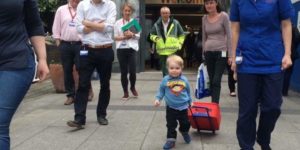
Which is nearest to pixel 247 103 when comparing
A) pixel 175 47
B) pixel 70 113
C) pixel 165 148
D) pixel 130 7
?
pixel 165 148

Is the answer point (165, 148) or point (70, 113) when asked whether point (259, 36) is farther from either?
point (70, 113)

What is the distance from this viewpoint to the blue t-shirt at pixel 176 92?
5879mm

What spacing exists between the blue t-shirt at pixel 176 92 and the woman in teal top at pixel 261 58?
1.01m

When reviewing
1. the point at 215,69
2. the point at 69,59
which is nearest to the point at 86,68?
the point at 215,69

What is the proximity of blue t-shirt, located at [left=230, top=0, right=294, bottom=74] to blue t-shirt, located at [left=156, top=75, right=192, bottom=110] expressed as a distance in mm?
1116

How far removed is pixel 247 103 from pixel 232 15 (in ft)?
2.87

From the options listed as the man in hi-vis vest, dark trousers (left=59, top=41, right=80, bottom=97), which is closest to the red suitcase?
the man in hi-vis vest

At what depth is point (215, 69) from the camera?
7828 mm

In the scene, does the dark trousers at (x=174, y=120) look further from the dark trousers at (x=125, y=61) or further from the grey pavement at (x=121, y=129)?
the dark trousers at (x=125, y=61)

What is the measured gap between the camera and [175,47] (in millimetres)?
9539

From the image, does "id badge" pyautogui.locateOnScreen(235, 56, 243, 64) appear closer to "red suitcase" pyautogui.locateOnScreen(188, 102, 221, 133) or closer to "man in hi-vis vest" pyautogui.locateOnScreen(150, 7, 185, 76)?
"red suitcase" pyautogui.locateOnScreen(188, 102, 221, 133)

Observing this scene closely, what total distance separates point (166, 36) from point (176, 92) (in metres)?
3.84

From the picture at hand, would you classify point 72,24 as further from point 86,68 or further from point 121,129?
point 121,129

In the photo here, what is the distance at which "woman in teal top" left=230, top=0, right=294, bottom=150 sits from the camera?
4828 mm
